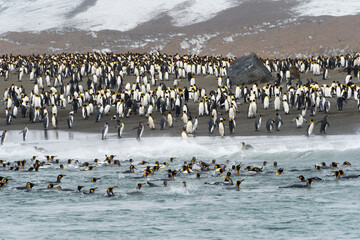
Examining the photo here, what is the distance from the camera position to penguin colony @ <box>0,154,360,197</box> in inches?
523

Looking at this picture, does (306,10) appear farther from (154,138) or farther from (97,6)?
(154,138)

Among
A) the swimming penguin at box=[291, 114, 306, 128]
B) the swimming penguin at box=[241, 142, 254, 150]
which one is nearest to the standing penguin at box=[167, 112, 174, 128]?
the swimming penguin at box=[291, 114, 306, 128]

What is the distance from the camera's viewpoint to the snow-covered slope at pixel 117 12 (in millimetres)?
96000

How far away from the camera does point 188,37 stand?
8556 centimetres

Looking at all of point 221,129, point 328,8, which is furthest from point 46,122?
point 328,8

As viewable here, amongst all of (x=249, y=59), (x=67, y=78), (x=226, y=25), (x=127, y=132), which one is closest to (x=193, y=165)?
(x=127, y=132)

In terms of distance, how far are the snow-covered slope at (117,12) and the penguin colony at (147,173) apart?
7818cm

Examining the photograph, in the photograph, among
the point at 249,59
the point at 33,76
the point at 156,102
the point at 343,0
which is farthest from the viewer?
the point at 343,0

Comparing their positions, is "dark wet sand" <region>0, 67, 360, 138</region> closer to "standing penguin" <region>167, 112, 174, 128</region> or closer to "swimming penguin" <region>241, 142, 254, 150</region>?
"standing penguin" <region>167, 112, 174, 128</region>

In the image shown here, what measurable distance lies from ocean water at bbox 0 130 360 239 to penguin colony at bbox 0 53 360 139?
3.33m

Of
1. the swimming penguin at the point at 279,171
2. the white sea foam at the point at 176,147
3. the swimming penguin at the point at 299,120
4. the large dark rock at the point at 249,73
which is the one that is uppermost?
the large dark rock at the point at 249,73

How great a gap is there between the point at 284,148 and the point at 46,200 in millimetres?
8001

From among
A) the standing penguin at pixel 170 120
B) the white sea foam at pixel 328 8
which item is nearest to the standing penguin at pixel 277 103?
the standing penguin at pixel 170 120

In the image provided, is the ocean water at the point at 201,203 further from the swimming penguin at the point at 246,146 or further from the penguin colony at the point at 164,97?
the penguin colony at the point at 164,97
